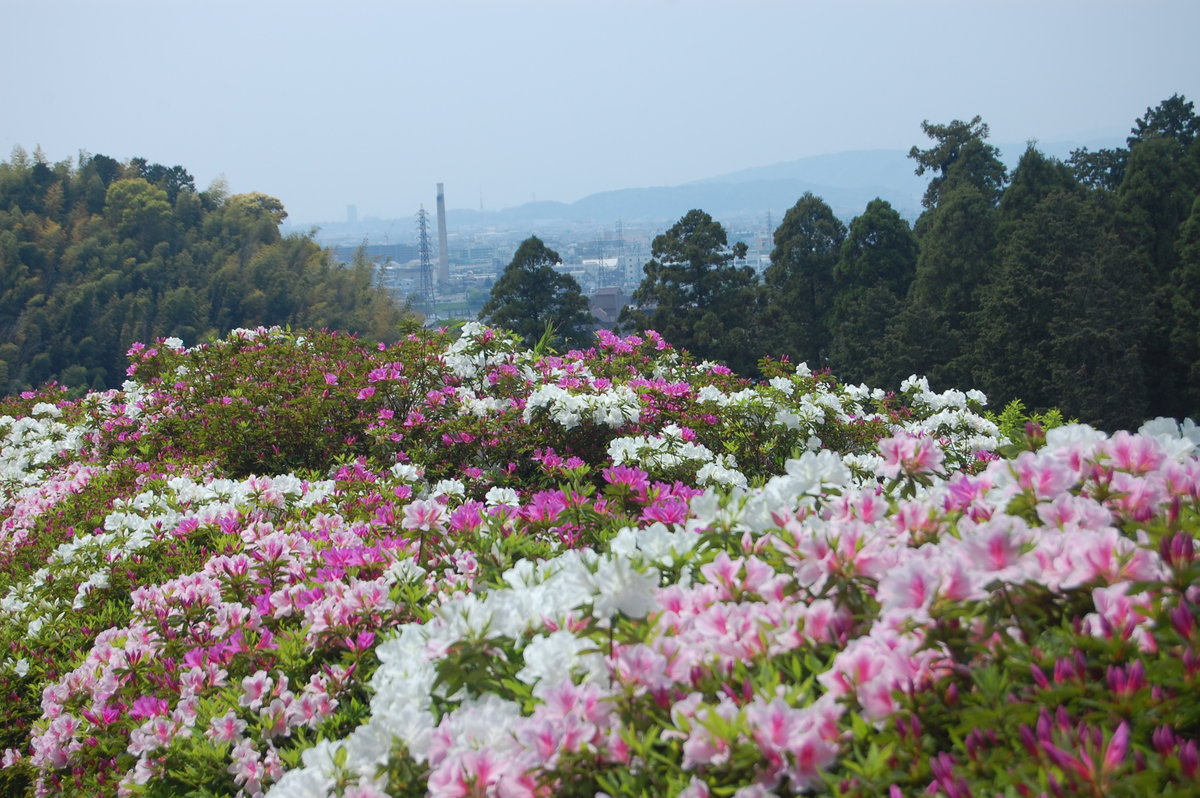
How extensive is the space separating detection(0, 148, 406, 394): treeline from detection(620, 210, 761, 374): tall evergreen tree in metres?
11.6

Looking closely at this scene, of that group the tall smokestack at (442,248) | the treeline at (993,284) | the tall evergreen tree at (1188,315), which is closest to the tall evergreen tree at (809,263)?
the treeline at (993,284)

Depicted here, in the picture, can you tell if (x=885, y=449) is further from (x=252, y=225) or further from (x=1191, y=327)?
(x=252, y=225)

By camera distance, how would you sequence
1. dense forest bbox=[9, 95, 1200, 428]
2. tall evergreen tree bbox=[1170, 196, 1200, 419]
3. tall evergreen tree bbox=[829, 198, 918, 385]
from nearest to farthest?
tall evergreen tree bbox=[1170, 196, 1200, 419] → dense forest bbox=[9, 95, 1200, 428] → tall evergreen tree bbox=[829, 198, 918, 385]

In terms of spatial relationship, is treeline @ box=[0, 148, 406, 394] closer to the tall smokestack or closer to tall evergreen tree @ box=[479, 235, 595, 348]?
tall evergreen tree @ box=[479, 235, 595, 348]

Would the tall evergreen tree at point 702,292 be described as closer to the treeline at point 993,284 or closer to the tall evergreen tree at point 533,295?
the treeline at point 993,284


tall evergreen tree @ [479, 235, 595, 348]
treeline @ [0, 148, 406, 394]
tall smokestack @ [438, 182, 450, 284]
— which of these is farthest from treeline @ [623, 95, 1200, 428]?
tall smokestack @ [438, 182, 450, 284]

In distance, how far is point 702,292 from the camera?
19.7 m

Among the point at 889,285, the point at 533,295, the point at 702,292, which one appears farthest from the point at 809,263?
the point at 533,295

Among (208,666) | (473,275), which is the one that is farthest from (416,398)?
(473,275)

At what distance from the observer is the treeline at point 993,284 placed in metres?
14.6

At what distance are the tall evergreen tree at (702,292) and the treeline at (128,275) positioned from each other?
11.6m

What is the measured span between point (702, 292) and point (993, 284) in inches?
235

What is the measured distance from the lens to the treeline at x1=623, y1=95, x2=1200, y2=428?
14.6 meters

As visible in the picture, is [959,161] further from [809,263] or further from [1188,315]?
[1188,315]
